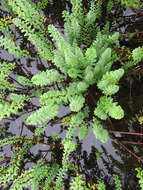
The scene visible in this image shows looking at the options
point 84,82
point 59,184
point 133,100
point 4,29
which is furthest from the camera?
point 4,29

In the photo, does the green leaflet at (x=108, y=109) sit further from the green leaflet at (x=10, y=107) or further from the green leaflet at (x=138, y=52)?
the green leaflet at (x=10, y=107)

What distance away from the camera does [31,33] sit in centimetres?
167

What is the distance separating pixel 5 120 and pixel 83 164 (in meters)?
0.53

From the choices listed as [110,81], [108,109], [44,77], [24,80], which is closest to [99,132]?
[108,109]

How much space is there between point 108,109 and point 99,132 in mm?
146

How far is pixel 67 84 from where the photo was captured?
171 centimetres

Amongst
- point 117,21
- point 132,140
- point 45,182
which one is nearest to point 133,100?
point 132,140

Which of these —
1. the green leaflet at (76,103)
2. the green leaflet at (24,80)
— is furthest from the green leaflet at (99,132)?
the green leaflet at (24,80)

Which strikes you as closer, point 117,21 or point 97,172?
point 97,172

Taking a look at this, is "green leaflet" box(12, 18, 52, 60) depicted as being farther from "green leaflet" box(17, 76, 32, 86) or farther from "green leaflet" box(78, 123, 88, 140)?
"green leaflet" box(78, 123, 88, 140)

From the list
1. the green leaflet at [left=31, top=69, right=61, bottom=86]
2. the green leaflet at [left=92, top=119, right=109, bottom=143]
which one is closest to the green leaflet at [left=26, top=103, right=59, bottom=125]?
the green leaflet at [left=31, top=69, right=61, bottom=86]

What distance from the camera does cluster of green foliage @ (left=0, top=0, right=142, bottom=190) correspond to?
1.41 m

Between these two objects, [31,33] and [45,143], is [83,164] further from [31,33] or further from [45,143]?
[31,33]

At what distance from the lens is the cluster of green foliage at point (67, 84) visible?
55.3 inches
